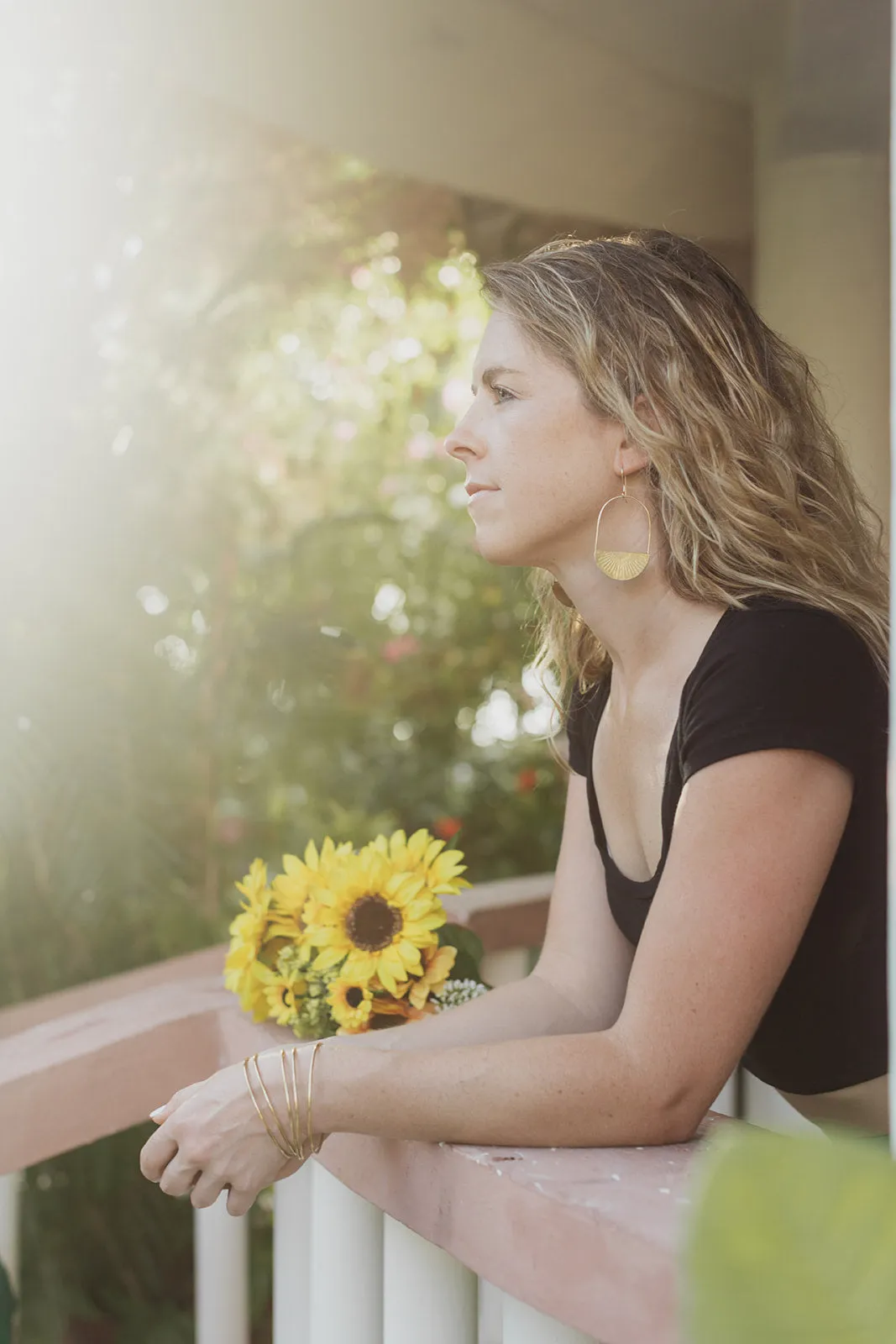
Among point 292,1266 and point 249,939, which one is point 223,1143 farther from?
point 292,1266

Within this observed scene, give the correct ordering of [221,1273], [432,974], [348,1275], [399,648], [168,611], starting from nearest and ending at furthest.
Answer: [348,1275] → [432,974] → [221,1273] → [168,611] → [399,648]

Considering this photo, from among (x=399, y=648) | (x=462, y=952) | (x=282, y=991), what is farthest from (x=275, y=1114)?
(x=399, y=648)

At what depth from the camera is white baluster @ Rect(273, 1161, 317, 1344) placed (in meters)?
1.64

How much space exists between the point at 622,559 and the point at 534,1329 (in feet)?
2.49

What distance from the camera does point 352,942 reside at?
4.67 feet

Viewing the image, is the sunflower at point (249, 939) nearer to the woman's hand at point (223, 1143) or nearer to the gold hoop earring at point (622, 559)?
the woman's hand at point (223, 1143)

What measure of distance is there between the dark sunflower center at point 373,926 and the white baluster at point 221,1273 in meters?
0.56

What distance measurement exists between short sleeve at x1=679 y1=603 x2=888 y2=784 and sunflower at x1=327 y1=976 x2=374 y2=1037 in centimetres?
44

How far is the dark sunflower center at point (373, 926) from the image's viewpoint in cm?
142

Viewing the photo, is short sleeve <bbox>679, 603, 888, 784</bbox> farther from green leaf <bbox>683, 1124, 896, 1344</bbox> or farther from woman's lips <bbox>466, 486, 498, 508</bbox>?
green leaf <bbox>683, 1124, 896, 1344</bbox>

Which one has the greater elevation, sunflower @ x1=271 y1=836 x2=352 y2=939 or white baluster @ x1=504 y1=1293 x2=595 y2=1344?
sunflower @ x1=271 y1=836 x2=352 y2=939

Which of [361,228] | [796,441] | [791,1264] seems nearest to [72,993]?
[796,441]

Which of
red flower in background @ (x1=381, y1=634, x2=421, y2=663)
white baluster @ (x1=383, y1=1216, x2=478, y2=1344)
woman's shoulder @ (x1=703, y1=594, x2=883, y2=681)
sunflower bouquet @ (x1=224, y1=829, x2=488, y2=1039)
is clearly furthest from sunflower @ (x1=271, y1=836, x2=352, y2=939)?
red flower in background @ (x1=381, y1=634, x2=421, y2=663)

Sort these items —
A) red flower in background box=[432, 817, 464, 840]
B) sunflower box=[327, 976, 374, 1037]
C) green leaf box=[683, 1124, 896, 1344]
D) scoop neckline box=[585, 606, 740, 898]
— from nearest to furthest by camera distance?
1. green leaf box=[683, 1124, 896, 1344]
2. scoop neckline box=[585, 606, 740, 898]
3. sunflower box=[327, 976, 374, 1037]
4. red flower in background box=[432, 817, 464, 840]
